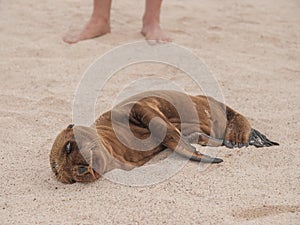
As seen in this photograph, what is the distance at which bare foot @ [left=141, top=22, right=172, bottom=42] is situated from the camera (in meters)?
4.54

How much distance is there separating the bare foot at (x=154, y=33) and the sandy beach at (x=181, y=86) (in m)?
0.11

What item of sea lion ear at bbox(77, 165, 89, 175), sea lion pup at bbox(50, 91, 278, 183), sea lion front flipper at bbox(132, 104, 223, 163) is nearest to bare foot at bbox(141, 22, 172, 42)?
sea lion pup at bbox(50, 91, 278, 183)

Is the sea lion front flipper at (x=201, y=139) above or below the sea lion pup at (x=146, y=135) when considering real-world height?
below

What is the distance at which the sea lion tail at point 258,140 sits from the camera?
9.50ft

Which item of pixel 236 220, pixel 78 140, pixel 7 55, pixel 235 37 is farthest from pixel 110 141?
pixel 235 37

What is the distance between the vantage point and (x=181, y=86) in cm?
383

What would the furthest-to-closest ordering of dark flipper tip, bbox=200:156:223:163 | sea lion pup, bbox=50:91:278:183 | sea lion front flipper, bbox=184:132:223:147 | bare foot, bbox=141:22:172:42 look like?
bare foot, bbox=141:22:172:42 < sea lion front flipper, bbox=184:132:223:147 < dark flipper tip, bbox=200:156:223:163 < sea lion pup, bbox=50:91:278:183

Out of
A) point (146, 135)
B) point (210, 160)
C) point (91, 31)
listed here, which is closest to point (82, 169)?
point (146, 135)

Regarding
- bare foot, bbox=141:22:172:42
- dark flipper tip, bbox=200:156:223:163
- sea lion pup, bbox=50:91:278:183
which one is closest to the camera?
sea lion pup, bbox=50:91:278:183

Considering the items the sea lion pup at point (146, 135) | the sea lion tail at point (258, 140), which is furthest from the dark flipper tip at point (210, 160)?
the sea lion tail at point (258, 140)

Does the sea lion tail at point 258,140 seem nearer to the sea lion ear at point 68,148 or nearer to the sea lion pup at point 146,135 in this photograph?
the sea lion pup at point 146,135

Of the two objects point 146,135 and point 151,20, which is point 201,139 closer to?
point 146,135

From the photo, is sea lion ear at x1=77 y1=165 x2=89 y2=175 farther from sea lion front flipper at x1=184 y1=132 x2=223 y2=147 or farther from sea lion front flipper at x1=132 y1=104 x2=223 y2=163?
sea lion front flipper at x1=184 y1=132 x2=223 y2=147

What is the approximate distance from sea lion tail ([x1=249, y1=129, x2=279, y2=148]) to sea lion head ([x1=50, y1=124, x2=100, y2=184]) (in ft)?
2.98
